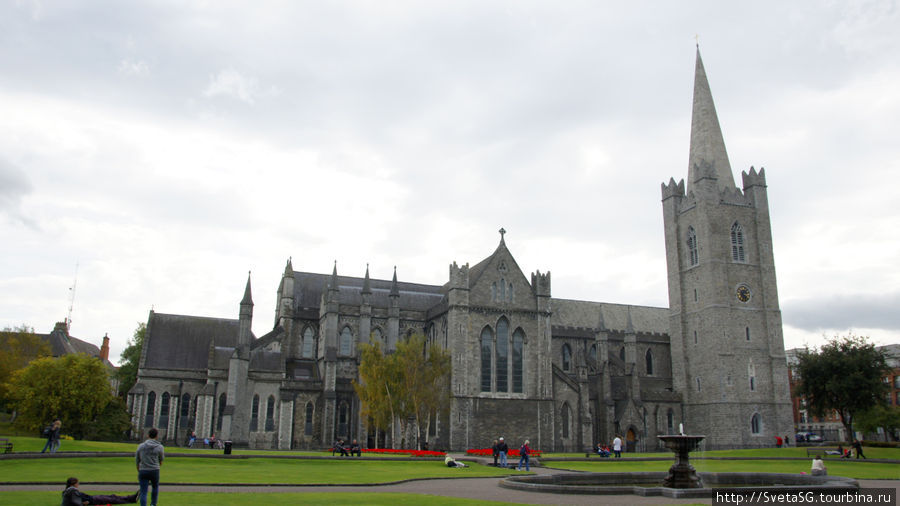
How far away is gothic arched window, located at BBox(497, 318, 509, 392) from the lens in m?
56.5

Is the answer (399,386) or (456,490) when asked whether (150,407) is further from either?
(456,490)

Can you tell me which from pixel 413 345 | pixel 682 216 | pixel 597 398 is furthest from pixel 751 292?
pixel 413 345

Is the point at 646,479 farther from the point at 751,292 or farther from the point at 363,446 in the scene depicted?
the point at 751,292

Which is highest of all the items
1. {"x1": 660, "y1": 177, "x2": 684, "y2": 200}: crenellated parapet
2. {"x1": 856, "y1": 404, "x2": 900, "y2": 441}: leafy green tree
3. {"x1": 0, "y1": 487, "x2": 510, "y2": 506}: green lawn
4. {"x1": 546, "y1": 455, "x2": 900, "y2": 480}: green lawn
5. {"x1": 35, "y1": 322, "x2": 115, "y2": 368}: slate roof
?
{"x1": 660, "y1": 177, "x2": 684, "y2": 200}: crenellated parapet

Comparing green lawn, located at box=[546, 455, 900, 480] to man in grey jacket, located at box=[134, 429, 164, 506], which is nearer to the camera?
man in grey jacket, located at box=[134, 429, 164, 506]

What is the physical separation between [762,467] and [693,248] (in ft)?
114

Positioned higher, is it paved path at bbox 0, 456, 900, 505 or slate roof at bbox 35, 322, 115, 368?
slate roof at bbox 35, 322, 115, 368

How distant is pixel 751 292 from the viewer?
66.5 meters

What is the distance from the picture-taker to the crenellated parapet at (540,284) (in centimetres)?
5897

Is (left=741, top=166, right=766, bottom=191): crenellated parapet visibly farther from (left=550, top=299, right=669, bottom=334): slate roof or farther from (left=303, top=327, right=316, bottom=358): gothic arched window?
(left=303, top=327, right=316, bottom=358): gothic arched window

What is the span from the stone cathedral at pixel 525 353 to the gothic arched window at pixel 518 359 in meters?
0.12

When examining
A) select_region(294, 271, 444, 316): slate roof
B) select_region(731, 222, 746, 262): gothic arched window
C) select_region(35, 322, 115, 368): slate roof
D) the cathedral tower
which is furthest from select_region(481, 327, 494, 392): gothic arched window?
select_region(35, 322, 115, 368): slate roof

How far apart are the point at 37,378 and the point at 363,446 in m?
25.8

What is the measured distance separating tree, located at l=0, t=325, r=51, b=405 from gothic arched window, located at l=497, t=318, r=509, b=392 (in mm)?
43937
